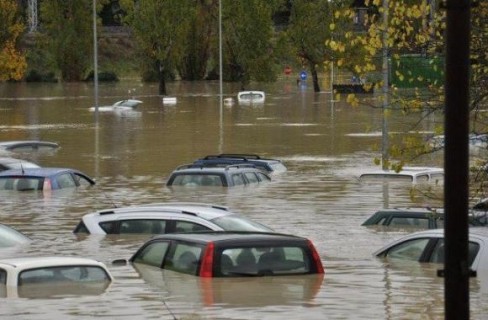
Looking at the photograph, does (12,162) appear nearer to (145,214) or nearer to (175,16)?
(145,214)

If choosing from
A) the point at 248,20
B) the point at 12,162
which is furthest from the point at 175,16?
the point at 12,162

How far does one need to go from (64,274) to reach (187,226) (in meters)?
4.71

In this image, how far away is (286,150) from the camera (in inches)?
2103

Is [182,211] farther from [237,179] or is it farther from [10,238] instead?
[237,179]

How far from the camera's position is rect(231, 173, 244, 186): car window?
112 ft

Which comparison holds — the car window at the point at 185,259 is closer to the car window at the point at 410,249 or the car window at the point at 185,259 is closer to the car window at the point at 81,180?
the car window at the point at 410,249

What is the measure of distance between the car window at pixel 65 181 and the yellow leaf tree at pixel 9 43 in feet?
226

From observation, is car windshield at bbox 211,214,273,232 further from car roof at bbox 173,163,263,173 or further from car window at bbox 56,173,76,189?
car window at bbox 56,173,76,189

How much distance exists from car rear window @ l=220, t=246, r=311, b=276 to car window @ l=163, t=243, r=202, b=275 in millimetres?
317

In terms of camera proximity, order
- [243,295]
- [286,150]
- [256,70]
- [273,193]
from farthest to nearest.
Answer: [256,70]
[286,150]
[273,193]
[243,295]

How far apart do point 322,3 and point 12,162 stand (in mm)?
80980

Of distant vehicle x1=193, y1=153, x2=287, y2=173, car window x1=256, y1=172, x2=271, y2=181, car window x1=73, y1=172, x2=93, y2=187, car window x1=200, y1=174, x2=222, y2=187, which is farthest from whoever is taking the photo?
distant vehicle x1=193, y1=153, x2=287, y2=173

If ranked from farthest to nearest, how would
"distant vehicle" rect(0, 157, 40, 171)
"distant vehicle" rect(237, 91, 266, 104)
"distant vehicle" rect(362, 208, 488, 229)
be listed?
1. "distant vehicle" rect(237, 91, 266, 104)
2. "distant vehicle" rect(0, 157, 40, 171)
3. "distant vehicle" rect(362, 208, 488, 229)

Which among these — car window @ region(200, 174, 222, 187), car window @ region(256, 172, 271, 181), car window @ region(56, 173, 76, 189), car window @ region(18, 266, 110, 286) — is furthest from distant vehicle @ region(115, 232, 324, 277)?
car window @ region(256, 172, 271, 181)
